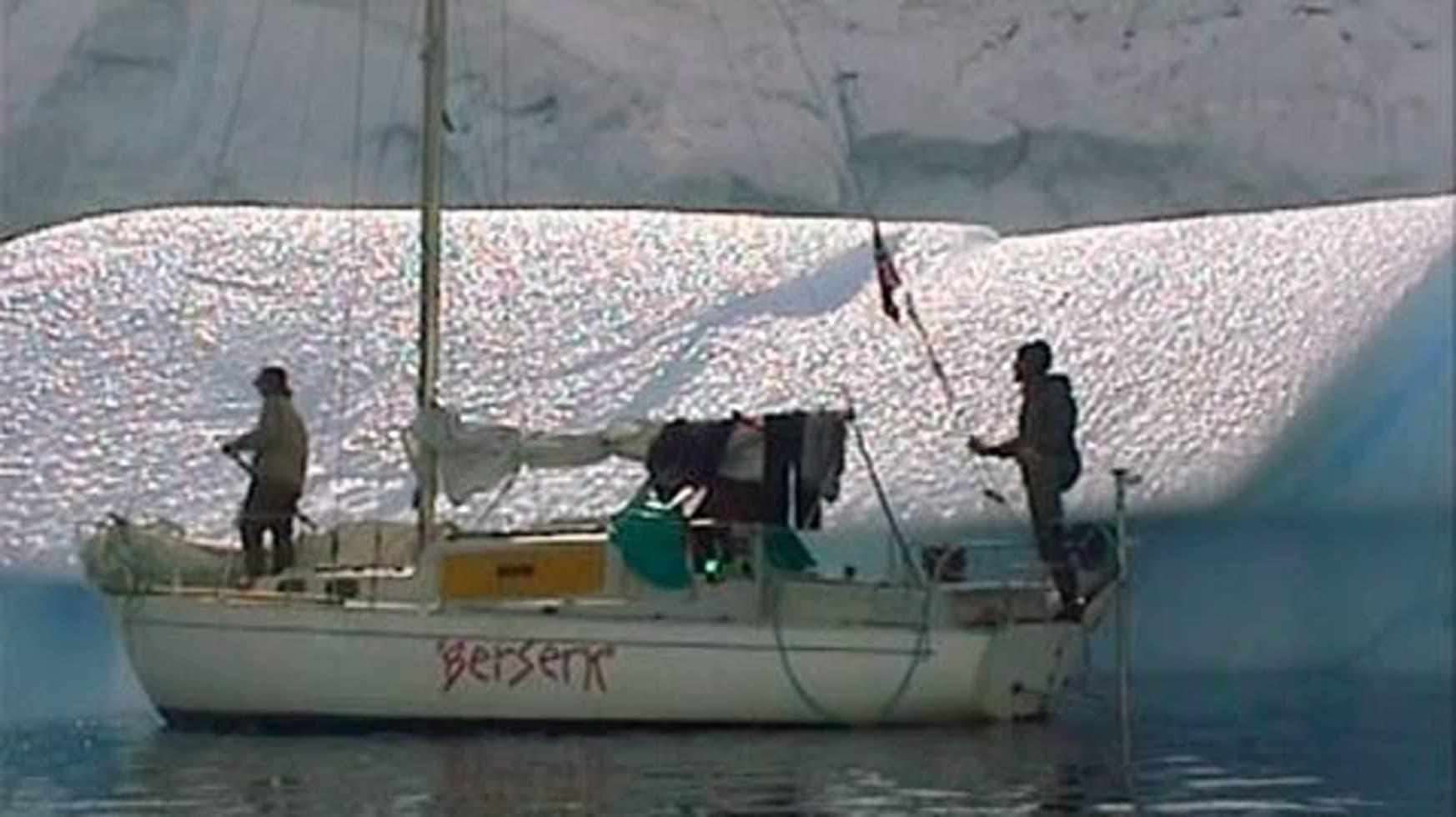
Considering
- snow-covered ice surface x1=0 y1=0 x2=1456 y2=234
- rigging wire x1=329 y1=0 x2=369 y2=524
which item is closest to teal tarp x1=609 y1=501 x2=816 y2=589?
rigging wire x1=329 y1=0 x2=369 y2=524

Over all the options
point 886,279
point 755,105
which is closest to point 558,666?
point 886,279

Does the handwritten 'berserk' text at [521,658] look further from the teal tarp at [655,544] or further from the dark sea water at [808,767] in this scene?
the teal tarp at [655,544]

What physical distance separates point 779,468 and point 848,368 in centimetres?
333

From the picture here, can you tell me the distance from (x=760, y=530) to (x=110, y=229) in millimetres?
7590

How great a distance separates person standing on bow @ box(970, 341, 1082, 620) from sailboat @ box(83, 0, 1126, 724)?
216mm

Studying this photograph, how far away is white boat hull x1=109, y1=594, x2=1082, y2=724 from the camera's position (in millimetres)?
16062

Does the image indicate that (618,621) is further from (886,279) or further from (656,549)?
(886,279)

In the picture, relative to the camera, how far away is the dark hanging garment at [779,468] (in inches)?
659

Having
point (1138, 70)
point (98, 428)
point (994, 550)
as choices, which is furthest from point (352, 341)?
point (1138, 70)

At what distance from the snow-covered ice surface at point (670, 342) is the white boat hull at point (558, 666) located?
6.71ft

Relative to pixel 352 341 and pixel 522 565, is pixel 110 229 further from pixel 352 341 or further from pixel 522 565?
pixel 522 565

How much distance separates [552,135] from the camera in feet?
104

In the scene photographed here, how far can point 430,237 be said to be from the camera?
55.7ft

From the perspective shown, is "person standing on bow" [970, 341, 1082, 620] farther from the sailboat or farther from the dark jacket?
the sailboat
